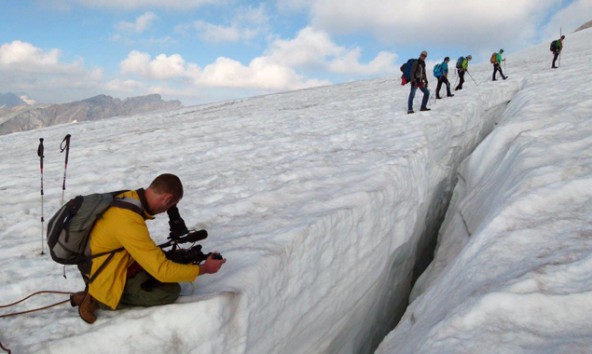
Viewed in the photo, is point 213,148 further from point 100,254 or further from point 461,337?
point 461,337

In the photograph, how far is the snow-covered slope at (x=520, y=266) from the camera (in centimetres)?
209

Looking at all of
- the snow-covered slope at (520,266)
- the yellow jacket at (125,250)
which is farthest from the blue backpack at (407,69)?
the yellow jacket at (125,250)

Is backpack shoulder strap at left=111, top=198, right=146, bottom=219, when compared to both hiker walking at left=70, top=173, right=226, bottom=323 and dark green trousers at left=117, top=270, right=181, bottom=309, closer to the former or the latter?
hiker walking at left=70, top=173, right=226, bottom=323

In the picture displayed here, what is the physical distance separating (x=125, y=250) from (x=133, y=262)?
14cm

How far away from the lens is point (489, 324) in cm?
222

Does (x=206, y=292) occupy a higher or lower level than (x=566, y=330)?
lower

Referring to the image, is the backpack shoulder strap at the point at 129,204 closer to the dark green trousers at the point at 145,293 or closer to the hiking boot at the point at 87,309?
the dark green trousers at the point at 145,293

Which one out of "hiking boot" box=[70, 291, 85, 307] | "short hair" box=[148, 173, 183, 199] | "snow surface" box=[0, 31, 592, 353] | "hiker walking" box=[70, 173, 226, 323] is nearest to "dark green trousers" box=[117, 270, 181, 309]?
"hiker walking" box=[70, 173, 226, 323]

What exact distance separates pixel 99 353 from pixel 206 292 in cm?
82

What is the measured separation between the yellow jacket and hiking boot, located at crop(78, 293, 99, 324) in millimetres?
196

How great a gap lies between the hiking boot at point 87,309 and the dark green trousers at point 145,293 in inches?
6.8

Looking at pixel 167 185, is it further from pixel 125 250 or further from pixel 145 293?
pixel 145 293

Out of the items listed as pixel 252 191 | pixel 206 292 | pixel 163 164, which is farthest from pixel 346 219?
pixel 163 164

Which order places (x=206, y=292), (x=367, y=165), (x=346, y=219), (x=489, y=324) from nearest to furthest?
(x=489, y=324) < (x=206, y=292) < (x=346, y=219) < (x=367, y=165)
